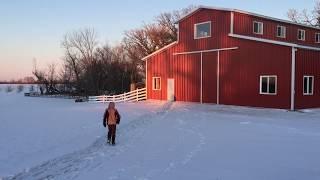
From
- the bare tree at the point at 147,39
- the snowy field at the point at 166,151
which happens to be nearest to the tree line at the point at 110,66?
the bare tree at the point at 147,39

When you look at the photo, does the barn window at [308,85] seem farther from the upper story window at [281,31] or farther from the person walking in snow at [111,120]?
the person walking in snow at [111,120]

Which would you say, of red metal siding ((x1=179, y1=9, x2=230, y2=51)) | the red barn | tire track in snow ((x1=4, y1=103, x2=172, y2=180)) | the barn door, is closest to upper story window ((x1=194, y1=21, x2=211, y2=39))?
the red barn

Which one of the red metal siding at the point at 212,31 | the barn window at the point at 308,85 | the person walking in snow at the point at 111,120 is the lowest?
the person walking in snow at the point at 111,120

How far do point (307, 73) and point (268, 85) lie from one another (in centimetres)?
255

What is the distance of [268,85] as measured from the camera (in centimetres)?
2833

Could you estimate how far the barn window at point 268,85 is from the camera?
27.9m

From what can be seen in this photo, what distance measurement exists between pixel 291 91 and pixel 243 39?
5.36m

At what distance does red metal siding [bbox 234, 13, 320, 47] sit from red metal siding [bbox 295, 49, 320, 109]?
232 inches

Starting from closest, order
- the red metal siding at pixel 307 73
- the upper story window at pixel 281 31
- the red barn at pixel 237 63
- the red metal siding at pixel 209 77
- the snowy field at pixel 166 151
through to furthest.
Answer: the snowy field at pixel 166 151
the red metal siding at pixel 307 73
the red barn at pixel 237 63
the red metal siding at pixel 209 77
the upper story window at pixel 281 31

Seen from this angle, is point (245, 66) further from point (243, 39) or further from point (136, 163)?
point (136, 163)

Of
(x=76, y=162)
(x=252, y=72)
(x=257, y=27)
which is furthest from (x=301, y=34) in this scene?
(x=76, y=162)

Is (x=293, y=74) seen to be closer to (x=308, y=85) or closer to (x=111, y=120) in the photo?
(x=308, y=85)

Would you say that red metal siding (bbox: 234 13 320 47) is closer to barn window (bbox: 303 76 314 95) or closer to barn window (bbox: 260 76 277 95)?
barn window (bbox: 260 76 277 95)

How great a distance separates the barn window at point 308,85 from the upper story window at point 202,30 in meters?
8.46
